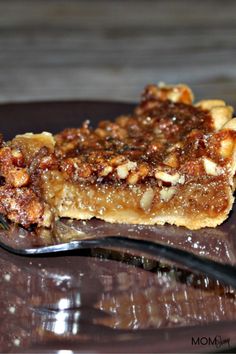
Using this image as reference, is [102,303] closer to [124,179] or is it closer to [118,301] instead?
[118,301]

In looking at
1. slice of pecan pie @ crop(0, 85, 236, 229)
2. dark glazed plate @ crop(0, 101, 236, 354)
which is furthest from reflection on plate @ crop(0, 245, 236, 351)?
slice of pecan pie @ crop(0, 85, 236, 229)

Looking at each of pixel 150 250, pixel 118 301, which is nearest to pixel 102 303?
pixel 118 301

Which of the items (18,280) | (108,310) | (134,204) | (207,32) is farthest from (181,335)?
(207,32)

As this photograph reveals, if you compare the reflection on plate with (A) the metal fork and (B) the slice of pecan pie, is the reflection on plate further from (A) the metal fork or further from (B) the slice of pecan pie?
(B) the slice of pecan pie

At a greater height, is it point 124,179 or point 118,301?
point 124,179

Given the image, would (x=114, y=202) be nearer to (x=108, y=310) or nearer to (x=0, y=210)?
(x=0, y=210)

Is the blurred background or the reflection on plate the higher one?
the blurred background

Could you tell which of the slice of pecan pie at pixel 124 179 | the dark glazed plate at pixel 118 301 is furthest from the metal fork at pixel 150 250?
the slice of pecan pie at pixel 124 179
